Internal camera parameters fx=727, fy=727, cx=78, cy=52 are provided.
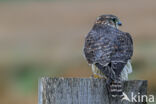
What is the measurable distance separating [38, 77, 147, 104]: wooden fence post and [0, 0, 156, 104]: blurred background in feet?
19.7

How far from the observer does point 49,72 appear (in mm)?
12961

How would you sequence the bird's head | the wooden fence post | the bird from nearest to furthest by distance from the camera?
the wooden fence post
the bird
the bird's head

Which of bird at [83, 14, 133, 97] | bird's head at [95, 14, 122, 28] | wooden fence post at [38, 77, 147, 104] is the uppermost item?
bird's head at [95, 14, 122, 28]

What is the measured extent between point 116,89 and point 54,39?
455 inches

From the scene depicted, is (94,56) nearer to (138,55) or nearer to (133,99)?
(133,99)

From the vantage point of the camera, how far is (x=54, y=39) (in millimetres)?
17062

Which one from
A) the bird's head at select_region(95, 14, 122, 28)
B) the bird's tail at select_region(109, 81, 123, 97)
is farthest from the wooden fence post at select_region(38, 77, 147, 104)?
the bird's head at select_region(95, 14, 122, 28)

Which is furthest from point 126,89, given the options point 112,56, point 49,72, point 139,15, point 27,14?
point 27,14

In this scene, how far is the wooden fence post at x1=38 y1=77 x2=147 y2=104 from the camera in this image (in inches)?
210

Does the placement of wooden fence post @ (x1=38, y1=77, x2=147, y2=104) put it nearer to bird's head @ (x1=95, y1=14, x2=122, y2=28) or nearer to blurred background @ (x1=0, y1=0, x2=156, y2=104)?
bird's head @ (x1=95, y1=14, x2=122, y2=28)

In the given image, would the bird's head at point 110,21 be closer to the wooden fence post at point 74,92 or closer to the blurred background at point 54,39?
the wooden fence post at point 74,92

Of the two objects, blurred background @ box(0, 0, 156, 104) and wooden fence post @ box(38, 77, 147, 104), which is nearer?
wooden fence post @ box(38, 77, 147, 104)

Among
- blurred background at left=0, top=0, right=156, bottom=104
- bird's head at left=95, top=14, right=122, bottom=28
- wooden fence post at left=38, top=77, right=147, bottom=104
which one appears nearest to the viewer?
A: wooden fence post at left=38, top=77, right=147, bottom=104

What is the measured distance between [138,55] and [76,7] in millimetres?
9046
